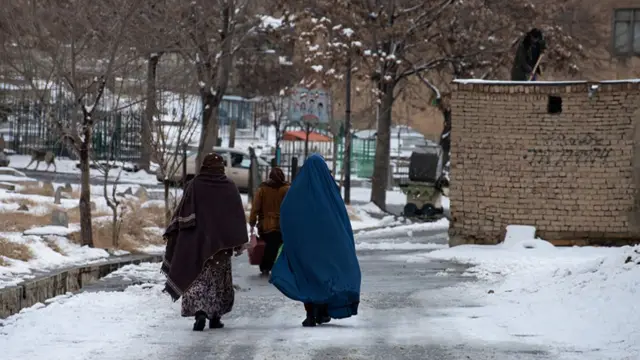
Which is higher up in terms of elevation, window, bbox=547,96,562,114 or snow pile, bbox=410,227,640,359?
window, bbox=547,96,562,114

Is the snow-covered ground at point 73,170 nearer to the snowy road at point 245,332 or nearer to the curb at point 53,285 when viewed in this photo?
the curb at point 53,285

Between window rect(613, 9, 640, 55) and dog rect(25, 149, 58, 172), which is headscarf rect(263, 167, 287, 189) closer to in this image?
dog rect(25, 149, 58, 172)

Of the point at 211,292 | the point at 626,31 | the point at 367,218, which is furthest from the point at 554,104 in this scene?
the point at 626,31

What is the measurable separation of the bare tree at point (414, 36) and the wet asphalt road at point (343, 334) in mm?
21568

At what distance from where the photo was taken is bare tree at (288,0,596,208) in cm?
3703

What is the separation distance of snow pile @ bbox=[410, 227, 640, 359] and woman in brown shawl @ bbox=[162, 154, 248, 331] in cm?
218

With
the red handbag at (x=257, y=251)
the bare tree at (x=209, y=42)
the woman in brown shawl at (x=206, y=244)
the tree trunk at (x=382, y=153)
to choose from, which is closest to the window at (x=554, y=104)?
the red handbag at (x=257, y=251)

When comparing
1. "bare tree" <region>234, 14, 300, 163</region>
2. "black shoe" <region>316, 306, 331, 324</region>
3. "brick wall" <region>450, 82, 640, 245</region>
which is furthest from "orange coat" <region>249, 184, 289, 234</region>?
"bare tree" <region>234, 14, 300, 163</region>

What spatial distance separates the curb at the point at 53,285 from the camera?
498 inches

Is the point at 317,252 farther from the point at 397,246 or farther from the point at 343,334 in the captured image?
the point at 397,246

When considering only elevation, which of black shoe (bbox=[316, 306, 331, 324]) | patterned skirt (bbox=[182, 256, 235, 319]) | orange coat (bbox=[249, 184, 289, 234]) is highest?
orange coat (bbox=[249, 184, 289, 234])

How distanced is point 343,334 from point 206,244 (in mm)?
1591

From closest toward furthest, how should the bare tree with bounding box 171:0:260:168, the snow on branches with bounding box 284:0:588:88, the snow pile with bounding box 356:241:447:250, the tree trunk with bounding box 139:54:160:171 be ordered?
the tree trunk with bounding box 139:54:160:171
the snow pile with bounding box 356:241:447:250
the bare tree with bounding box 171:0:260:168
the snow on branches with bounding box 284:0:588:88

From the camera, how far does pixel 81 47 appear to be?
19078 millimetres
